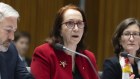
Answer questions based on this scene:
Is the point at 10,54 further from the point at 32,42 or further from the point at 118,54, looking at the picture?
the point at 32,42

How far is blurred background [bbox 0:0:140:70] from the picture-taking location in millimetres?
6363

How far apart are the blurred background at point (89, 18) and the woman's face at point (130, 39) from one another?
105 inches

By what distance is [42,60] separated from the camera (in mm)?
3160

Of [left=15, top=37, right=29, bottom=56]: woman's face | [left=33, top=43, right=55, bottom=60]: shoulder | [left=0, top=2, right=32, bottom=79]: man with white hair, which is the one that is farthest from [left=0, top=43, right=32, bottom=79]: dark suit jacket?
[left=15, top=37, right=29, bottom=56]: woman's face

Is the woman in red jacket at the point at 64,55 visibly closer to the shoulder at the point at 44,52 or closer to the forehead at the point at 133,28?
the shoulder at the point at 44,52

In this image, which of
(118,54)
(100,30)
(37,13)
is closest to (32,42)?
(37,13)

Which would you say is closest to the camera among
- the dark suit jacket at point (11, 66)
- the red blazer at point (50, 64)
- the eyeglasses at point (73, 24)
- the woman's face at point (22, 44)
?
the dark suit jacket at point (11, 66)

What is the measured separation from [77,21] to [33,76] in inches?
20.0

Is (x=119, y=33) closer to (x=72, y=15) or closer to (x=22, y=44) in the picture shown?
(x=72, y=15)

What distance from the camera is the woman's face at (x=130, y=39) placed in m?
3.65

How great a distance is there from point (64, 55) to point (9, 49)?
0.42 m

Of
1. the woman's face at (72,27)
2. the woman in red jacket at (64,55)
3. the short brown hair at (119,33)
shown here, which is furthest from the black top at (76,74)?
the short brown hair at (119,33)

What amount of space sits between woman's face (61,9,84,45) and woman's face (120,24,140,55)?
50 centimetres

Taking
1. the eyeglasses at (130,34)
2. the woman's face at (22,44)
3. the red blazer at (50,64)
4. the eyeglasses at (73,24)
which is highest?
the eyeglasses at (73,24)
